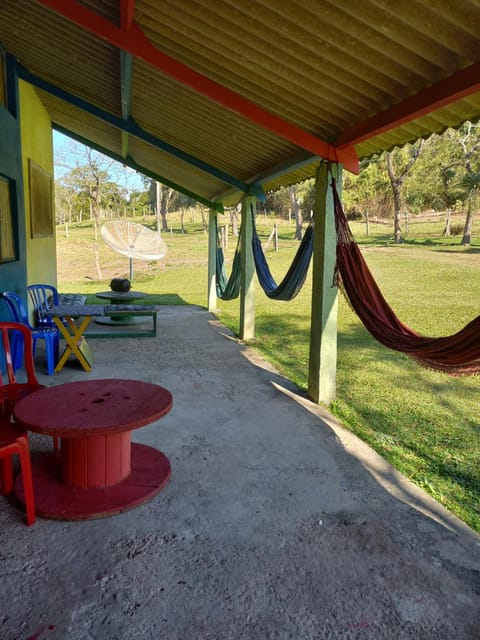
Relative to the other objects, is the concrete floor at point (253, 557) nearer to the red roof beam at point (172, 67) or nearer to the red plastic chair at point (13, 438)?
the red plastic chair at point (13, 438)

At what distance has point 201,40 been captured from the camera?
9.47 feet

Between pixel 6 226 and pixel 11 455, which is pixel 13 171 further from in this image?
pixel 11 455

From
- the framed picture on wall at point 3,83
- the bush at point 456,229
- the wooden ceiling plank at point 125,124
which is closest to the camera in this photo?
the framed picture on wall at point 3,83

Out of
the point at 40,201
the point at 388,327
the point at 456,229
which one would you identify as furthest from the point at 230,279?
the point at 456,229

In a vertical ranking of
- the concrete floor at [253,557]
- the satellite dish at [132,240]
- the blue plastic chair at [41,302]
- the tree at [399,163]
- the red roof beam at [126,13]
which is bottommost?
the concrete floor at [253,557]

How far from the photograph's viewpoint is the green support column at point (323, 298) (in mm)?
3831

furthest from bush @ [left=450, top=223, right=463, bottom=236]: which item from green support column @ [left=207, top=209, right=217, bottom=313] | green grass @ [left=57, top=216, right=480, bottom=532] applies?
green support column @ [left=207, top=209, right=217, bottom=313]

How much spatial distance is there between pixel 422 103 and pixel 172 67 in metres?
1.51

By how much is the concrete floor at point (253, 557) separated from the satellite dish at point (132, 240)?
6388 mm

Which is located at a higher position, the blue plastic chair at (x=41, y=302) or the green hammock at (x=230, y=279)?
the green hammock at (x=230, y=279)

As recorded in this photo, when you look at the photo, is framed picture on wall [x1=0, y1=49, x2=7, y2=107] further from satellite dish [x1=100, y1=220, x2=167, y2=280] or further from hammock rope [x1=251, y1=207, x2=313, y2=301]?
satellite dish [x1=100, y1=220, x2=167, y2=280]

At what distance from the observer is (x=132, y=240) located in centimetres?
945

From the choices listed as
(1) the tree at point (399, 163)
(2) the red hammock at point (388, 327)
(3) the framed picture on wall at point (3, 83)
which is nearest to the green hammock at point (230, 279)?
(3) the framed picture on wall at point (3, 83)

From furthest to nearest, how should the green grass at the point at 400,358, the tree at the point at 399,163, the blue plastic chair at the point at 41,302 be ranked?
the tree at the point at 399,163 < the blue plastic chair at the point at 41,302 < the green grass at the point at 400,358
